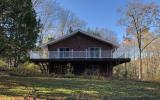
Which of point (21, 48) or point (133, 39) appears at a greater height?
point (133, 39)

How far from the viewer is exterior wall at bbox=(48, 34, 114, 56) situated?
4200 centimetres

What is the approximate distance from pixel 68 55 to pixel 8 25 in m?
18.7

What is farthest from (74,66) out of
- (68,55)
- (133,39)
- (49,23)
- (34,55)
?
(49,23)

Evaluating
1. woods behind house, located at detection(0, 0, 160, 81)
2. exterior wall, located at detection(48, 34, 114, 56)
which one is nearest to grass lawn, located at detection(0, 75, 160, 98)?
woods behind house, located at detection(0, 0, 160, 81)

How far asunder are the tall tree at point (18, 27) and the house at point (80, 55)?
1551 cm

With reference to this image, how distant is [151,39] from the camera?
2169 inches

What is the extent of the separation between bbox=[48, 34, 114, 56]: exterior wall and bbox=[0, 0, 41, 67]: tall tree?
18836mm

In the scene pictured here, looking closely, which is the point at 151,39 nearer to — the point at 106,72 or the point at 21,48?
the point at 106,72

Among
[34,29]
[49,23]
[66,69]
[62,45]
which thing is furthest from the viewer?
[49,23]

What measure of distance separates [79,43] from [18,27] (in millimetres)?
20438

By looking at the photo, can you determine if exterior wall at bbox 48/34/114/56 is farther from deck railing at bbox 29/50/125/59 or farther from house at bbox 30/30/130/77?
deck railing at bbox 29/50/125/59

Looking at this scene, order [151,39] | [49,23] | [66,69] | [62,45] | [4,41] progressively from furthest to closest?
[49,23] → [151,39] → [62,45] → [66,69] → [4,41]

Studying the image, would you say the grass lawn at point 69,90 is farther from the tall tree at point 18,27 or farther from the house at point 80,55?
the house at point 80,55

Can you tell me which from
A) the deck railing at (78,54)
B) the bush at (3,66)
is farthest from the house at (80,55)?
the bush at (3,66)
